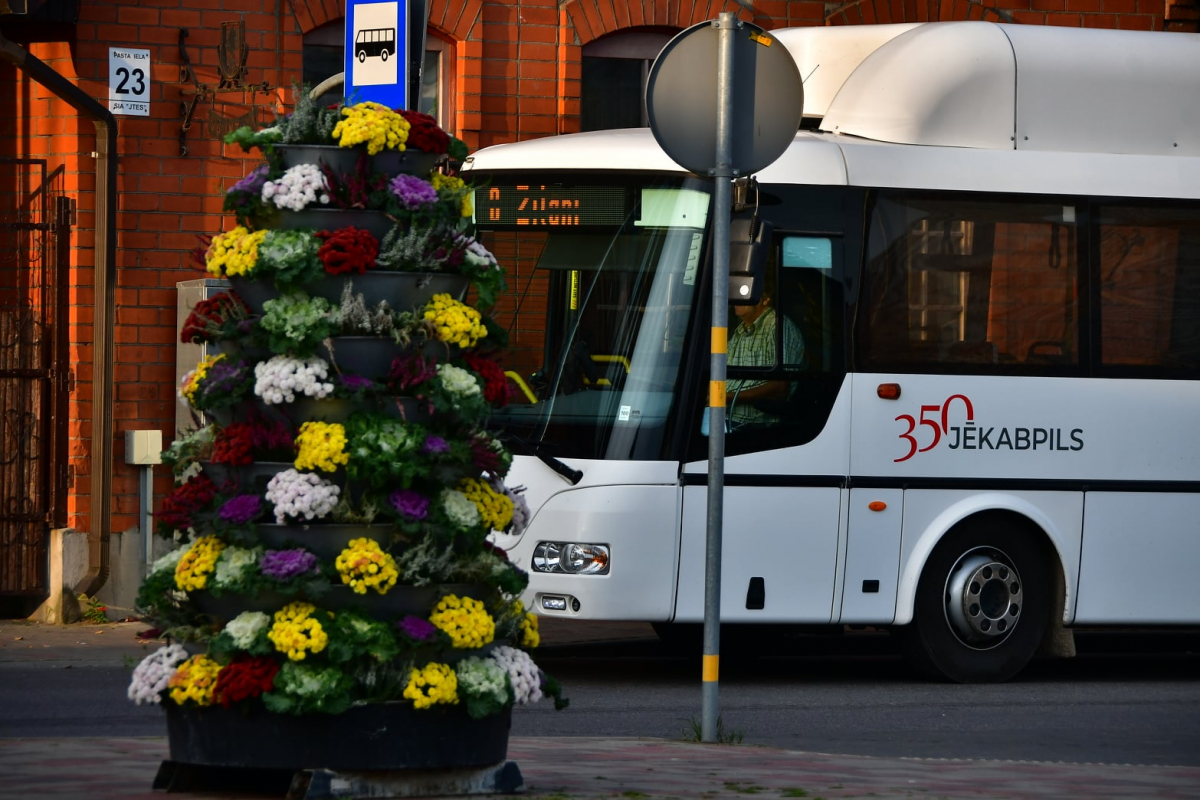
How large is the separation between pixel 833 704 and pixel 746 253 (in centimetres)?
254

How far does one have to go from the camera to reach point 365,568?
19.5 ft

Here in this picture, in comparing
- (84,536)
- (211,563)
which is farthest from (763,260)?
(84,536)

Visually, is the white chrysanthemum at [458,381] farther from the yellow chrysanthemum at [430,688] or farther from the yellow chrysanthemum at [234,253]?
the yellow chrysanthemum at [430,688]

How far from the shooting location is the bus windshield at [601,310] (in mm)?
10133

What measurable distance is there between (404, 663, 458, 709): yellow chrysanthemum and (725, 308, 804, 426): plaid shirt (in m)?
4.36

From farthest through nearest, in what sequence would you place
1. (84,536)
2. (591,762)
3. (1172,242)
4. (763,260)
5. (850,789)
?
1. (84,536)
2. (1172,242)
3. (763,260)
4. (591,762)
5. (850,789)

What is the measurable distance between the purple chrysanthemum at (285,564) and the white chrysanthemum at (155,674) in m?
0.45

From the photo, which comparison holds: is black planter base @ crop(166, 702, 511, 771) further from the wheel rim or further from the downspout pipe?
the downspout pipe

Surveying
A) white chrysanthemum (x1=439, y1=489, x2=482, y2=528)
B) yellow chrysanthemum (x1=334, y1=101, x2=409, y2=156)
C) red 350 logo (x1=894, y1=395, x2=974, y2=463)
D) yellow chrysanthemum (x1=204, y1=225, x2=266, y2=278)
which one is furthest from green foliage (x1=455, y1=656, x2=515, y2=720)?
red 350 logo (x1=894, y1=395, x2=974, y2=463)

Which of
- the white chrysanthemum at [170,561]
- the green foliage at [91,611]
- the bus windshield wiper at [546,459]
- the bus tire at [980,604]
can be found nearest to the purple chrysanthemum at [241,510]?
the white chrysanthemum at [170,561]

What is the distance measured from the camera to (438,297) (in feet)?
20.5

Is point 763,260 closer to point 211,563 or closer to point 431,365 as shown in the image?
point 431,365

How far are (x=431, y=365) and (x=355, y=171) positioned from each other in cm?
63

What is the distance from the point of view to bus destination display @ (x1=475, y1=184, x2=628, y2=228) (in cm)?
1037
